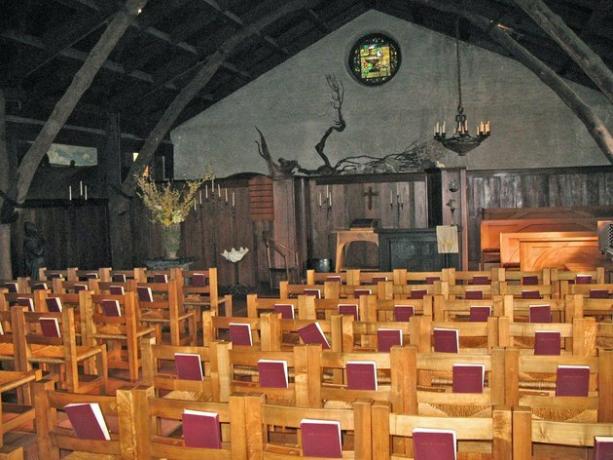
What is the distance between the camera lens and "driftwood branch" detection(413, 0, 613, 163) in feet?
31.7

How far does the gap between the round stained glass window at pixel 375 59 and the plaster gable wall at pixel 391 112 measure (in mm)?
135

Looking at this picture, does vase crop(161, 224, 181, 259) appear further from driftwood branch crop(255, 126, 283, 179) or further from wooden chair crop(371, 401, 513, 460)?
wooden chair crop(371, 401, 513, 460)

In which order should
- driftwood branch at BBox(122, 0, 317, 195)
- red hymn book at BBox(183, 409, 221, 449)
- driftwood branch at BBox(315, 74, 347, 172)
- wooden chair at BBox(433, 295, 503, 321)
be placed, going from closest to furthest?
red hymn book at BBox(183, 409, 221, 449), wooden chair at BBox(433, 295, 503, 321), driftwood branch at BBox(122, 0, 317, 195), driftwood branch at BBox(315, 74, 347, 172)

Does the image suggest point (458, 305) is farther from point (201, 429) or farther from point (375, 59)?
point (375, 59)

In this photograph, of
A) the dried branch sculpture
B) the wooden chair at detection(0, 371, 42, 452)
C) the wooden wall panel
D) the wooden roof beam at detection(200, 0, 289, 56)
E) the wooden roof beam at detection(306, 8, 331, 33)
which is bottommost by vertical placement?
the wooden chair at detection(0, 371, 42, 452)

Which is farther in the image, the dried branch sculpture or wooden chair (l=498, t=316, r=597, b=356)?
the dried branch sculpture

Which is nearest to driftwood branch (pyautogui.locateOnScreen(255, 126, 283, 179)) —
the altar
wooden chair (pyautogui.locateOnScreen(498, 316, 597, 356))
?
the altar

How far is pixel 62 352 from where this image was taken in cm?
508

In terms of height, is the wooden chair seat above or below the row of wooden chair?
below

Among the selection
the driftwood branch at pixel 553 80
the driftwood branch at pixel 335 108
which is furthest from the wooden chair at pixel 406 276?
the driftwood branch at pixel 335 108

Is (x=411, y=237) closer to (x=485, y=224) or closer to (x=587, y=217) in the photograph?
(x=485, y=224)

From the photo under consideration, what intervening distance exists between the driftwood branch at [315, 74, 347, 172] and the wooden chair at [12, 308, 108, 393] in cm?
923

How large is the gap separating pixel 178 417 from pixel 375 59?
12.5 m

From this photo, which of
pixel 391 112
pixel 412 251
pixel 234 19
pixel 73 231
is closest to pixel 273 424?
pixel 412 251
